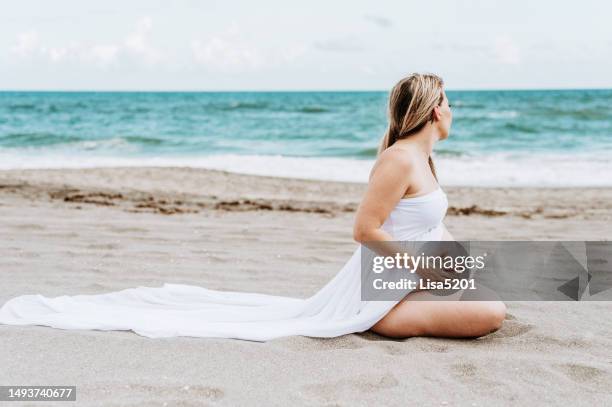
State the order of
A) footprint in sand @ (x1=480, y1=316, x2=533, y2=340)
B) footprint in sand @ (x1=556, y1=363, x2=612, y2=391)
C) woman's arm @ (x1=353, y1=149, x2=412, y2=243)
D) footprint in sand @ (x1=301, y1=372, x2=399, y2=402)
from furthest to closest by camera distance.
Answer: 1. footprint in sand @ (x1=480, y1=316, x2=533, y2=340)
2. woman's arm @ (x1=353, y1=149, x2=412, y2=243)
3. footprint in sand @ (x1=556, y1=363, x2=612, y2=391)
4. footprint in sand @ (x1=301, y1=372, x2=399, y2=402)

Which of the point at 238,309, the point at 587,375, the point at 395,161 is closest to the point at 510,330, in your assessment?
the point at 587,375

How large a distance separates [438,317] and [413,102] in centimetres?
113

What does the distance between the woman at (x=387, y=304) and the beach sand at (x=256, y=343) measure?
3.9 inches

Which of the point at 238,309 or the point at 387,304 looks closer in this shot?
Result: the point at 387,304

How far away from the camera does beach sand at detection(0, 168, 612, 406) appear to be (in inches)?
115

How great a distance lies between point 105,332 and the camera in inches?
146

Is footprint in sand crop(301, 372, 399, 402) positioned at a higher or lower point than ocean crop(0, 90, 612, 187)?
lower

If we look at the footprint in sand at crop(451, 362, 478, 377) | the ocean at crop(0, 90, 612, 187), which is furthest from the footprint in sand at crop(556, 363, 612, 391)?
the ocean at crop(0, 90, 612, 187)

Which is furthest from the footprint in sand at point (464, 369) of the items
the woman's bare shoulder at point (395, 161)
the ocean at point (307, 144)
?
the ocean at point (307, 144)

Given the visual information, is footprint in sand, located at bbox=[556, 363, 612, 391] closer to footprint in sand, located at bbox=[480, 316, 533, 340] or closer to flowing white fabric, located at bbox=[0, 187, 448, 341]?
footprint in sand, located at bbox=[480, 316, 533, 340]

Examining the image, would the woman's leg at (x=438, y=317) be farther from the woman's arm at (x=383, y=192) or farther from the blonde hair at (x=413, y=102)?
the blonde hair at (x=413, y=102)

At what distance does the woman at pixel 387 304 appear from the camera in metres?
3.47

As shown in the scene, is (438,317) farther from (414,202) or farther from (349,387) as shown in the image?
(349,387)

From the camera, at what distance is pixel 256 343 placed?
3.53 m
